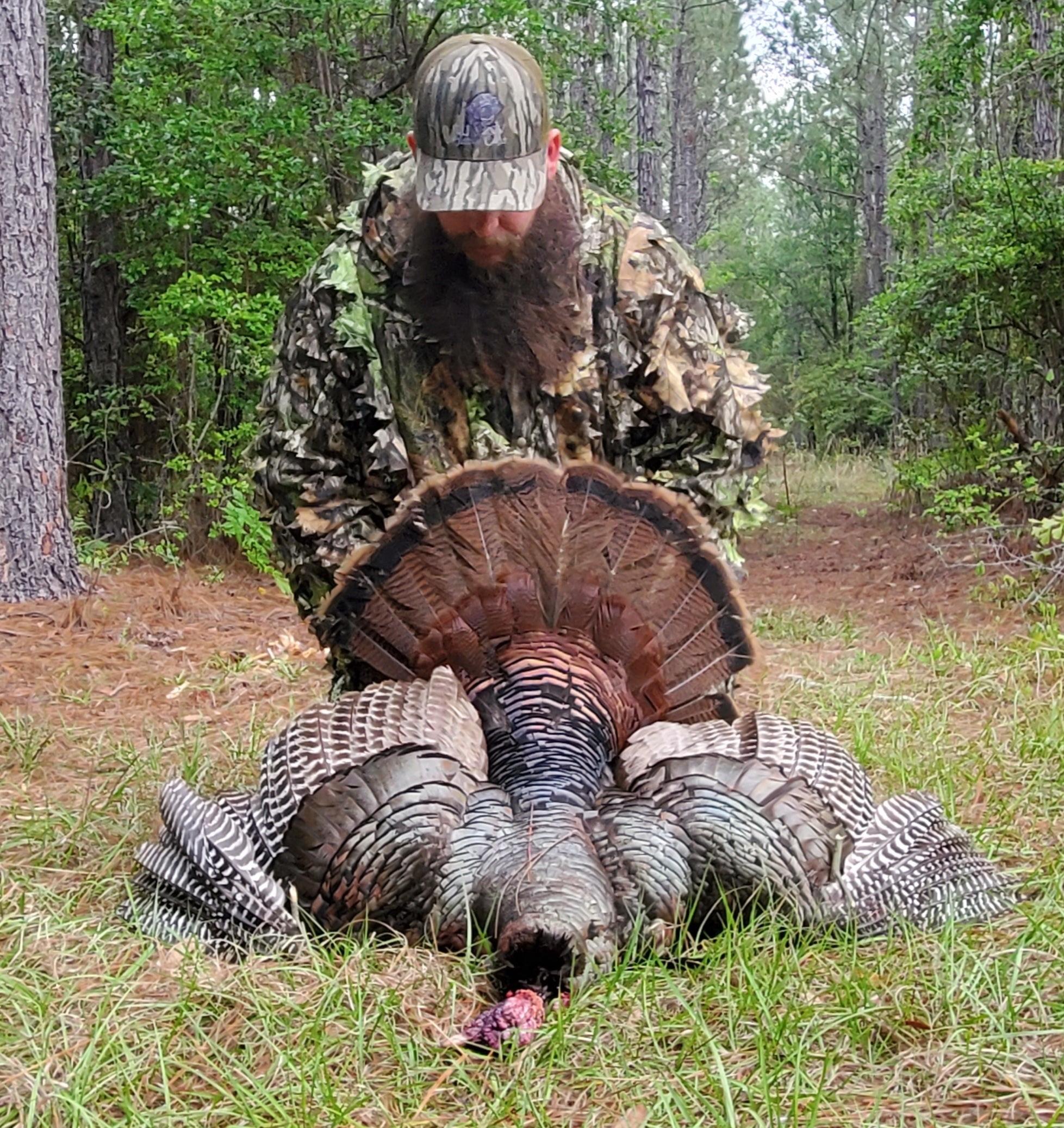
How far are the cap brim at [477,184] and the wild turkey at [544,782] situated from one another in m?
0.60

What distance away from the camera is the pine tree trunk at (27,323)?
21.5 ft

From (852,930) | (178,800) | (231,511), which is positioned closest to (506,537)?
(178,800)

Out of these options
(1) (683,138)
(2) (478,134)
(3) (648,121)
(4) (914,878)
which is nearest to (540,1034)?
(4) (914,878)

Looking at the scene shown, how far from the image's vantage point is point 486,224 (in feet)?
9.38

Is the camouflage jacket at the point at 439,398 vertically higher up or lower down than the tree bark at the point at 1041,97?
lower down

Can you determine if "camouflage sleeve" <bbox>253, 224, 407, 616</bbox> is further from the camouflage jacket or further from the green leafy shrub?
the green leafy shrub

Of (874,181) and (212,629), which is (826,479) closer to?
(874,181)

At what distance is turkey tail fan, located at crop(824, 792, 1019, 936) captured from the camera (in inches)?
103

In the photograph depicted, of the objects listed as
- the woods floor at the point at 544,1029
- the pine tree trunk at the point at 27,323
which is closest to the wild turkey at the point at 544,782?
the woods floor at the point at 544,1029

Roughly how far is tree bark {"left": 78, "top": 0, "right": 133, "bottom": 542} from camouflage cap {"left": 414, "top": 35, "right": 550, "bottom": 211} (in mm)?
6628

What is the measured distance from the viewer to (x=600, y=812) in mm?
2631

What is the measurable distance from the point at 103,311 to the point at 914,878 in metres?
8.12

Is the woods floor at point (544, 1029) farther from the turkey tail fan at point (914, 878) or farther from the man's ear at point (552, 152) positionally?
the man's ear at point (552, 152)

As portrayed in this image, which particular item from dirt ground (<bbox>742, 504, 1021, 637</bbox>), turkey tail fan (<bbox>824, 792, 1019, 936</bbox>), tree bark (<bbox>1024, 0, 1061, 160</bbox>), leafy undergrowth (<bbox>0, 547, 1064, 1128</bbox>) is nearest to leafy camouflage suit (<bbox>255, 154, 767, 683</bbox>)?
turkey tail fan (<bbox>824, 792, 1019, 936</bbox>)
